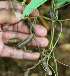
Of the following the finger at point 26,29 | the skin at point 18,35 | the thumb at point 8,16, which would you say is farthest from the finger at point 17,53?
the thumb at point 8,16

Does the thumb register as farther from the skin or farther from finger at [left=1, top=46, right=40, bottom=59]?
finger at [left=1, top=46, right=40, bottom=59]

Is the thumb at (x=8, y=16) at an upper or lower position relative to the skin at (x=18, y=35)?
upper

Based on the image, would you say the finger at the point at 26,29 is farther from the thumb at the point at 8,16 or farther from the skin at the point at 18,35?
the thumb at the point at 8,16

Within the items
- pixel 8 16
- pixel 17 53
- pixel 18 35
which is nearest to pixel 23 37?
pixel 18 35

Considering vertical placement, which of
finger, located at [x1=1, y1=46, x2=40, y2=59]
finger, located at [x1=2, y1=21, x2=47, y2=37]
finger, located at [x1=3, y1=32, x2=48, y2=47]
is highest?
finger, located at [x1=2, y1=21, x2=47, y2=37]

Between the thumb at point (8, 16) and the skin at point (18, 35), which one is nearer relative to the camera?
the thumb at point (8, 16)

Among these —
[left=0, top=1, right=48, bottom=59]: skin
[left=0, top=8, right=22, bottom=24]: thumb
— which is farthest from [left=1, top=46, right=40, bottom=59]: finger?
[left=0, top=8, right=22, bottom=24]: thumb

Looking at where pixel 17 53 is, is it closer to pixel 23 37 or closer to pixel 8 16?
pixel 23 37

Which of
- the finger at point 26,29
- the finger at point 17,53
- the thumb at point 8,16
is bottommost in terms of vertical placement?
the finger at point 17,53

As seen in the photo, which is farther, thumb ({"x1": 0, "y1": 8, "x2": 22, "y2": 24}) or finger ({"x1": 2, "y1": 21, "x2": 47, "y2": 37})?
finger ({"x1": 2, "y1": 21, "x2": 47, "y2": 37})

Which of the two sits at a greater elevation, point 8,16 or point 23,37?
point 8,16

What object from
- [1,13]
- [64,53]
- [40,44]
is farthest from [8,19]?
[64,53]
